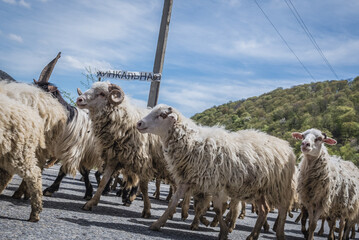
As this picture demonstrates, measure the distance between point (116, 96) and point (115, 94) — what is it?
0.17 ft

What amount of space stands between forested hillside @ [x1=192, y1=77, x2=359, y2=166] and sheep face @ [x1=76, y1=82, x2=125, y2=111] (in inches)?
1217

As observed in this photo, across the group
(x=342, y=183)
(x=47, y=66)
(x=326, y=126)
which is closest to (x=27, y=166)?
(x=342, y=183)

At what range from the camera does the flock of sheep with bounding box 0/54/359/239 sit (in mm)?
4734

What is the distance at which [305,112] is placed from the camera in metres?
62.9

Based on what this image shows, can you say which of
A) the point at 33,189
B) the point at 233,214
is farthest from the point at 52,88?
the point at 233,214

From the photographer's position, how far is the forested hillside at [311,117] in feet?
158

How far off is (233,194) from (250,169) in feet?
1.59

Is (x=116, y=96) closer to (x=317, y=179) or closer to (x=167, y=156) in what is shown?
(x=167, y=156)

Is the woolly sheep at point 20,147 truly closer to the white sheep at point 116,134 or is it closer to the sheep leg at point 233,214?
the white sheep at point 116,134

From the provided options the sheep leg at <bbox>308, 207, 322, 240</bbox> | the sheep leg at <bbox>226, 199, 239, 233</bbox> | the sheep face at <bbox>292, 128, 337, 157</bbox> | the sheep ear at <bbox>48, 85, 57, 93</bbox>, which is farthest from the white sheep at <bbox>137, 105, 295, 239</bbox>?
the sheep ear at <bbox>48, 85, 57, 93</bbox>

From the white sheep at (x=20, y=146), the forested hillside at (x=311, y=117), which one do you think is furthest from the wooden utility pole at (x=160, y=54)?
the forested hillside at (x=311, y=117)

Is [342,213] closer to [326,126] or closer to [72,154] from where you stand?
[72,154]

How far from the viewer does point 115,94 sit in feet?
21.9

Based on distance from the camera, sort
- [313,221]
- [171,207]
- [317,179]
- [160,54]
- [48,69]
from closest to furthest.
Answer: [171,207], [313,221], [317,179], [160,54], [48,69]
